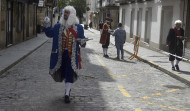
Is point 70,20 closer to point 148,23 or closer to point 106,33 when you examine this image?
point 106,33

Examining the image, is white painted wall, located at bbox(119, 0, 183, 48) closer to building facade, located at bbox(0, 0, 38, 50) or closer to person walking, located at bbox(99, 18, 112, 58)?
person walking, located at bbox(99, 18, 112, 58)

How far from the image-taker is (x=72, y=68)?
21.8 feet

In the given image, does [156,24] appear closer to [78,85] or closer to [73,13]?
[78,85]

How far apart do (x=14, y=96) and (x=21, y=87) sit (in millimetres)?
1039

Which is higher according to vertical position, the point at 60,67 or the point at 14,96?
the point at 60,67

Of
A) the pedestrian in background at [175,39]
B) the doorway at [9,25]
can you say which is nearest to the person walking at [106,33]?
the pedestrian in background at [175,39]

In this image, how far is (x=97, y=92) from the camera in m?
7.65

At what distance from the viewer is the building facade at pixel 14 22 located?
58.7ft

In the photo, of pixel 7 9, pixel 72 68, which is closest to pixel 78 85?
pixel 72 68

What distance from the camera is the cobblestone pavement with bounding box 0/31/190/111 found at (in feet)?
20.9

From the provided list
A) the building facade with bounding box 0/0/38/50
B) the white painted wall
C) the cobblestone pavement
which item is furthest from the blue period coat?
the building facade with bounding box 0/0/38/50

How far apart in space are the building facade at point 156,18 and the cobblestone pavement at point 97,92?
6346mm

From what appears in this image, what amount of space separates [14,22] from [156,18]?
909 cm

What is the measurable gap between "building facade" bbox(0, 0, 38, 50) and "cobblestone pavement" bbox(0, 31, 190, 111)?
717cm
